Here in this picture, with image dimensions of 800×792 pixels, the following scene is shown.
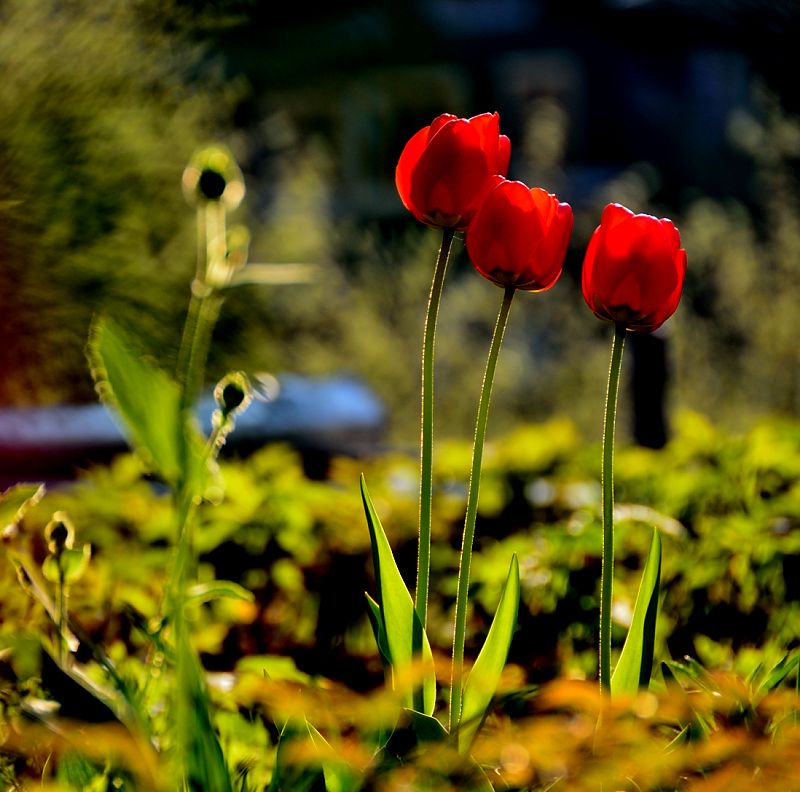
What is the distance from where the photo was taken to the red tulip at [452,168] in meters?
1.13

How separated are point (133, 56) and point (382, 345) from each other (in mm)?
4707

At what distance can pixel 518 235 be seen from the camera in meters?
1.11

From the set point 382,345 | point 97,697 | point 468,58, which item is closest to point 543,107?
point 468,58

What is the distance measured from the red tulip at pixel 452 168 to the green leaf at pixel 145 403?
0.35 metres

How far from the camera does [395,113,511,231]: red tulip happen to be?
1.13m

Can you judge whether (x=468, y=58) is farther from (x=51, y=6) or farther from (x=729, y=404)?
(x=51, y=6)

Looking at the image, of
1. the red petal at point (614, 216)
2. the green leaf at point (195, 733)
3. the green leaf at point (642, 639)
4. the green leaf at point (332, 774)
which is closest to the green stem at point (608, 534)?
the green leaf at point (642, 639)

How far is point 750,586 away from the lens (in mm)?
1578

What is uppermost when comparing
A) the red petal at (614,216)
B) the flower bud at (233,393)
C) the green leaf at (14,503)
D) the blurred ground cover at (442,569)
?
the red petal at (614,216)

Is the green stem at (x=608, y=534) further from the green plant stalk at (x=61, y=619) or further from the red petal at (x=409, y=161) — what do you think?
the green plant stalk at (x=61, y=619)

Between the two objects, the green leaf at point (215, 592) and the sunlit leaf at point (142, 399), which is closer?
the sunlit leaf at point (142, 399)

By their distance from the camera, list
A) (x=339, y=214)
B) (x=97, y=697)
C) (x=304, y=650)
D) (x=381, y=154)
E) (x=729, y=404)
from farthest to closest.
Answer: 1. (x=381, y=154)
2. (x=339, y=214)
3. (x=729, y=404)
4. (x=304, y=650)
5. (x=97, y=697)

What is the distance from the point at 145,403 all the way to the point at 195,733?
0.87 ft

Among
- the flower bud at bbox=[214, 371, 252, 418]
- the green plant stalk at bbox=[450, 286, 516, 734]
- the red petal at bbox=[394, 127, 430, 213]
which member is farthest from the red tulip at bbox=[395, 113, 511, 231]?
the flower bud at bbox=[214, 371, 252, 418]
